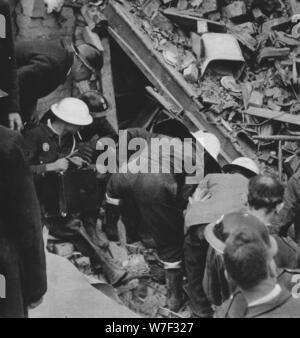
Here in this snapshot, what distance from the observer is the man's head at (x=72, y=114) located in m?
4.18

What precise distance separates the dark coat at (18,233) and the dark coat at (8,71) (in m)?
1.16

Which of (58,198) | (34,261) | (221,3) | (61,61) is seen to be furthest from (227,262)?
(221,3)

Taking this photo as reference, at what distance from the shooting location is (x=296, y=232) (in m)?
4.38

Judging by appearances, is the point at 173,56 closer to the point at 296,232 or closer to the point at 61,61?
the point at 61,61

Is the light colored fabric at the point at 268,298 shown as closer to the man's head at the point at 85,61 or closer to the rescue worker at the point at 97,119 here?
the rescue worker at the point at 97,119

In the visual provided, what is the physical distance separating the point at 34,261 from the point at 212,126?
2690 millimetres

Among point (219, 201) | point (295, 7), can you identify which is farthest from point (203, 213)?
point (295, 7)

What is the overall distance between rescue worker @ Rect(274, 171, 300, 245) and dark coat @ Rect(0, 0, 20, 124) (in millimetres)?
1975

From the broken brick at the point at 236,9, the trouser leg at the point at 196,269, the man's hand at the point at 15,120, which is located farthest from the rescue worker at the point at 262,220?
the broken brick at the point at 236,9

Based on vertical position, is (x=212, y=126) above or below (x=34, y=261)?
below

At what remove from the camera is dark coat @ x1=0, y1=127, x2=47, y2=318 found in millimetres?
2240

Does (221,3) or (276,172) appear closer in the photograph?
(276,172)

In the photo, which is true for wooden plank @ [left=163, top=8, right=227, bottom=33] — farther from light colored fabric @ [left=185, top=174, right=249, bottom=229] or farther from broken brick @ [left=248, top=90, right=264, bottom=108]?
light colored fabric @ [left=185, top=174, right=249, bottom=229]
